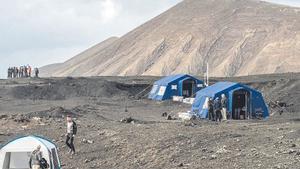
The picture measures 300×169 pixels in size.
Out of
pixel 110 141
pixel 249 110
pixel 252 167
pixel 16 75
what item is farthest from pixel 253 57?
pixel 252 167

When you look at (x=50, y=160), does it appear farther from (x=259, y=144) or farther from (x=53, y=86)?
(x=53, y=86)

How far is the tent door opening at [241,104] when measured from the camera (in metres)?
43.3

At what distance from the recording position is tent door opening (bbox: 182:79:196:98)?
6238cm

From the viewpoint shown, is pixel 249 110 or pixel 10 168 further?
pixel 249 110

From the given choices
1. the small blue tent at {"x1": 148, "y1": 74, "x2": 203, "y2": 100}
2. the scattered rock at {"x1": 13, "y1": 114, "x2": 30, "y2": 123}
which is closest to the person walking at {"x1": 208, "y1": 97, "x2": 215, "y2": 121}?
the scattered rock at {"x1": 13, "y1": 114, "x2": 30, "y2": 123}

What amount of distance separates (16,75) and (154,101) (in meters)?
32.9

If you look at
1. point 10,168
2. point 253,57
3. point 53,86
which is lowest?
point 10,168

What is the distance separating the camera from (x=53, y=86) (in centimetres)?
6975

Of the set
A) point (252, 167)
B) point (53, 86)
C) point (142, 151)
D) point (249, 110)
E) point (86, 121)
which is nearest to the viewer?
point (252, 167)

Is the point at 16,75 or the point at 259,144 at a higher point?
the point at 16,75

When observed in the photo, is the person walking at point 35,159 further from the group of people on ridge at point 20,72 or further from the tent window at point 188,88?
the group of people on ridge at point 20,72

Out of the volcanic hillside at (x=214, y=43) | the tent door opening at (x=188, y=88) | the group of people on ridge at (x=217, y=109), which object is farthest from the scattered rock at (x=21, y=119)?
the volcanic hillside at (x=214, y=43)

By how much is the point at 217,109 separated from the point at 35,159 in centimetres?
2174

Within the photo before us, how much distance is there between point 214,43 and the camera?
451ft
